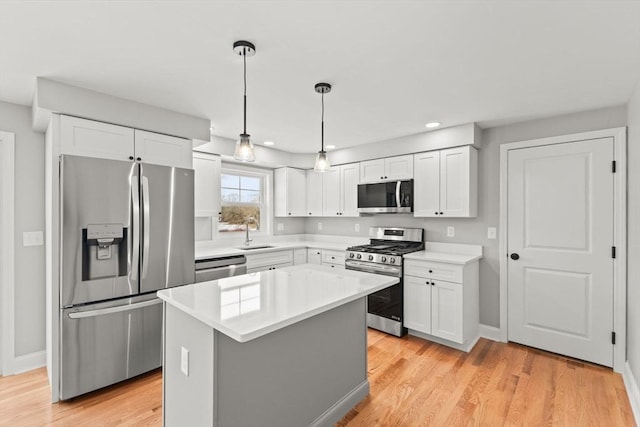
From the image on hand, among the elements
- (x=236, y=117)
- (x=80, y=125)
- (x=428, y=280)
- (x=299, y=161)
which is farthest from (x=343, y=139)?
(x=80, y=125)

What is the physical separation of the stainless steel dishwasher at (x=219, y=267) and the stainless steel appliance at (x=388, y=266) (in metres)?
1.31

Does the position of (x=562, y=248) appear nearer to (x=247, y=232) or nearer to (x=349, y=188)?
(x=349, y=188)

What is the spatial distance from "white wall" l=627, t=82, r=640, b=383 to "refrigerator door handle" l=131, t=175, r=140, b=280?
379 centimetres

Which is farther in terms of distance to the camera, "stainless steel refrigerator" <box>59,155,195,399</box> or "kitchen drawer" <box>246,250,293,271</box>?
"kitchen drawer" <box>246,250,293,271</box>

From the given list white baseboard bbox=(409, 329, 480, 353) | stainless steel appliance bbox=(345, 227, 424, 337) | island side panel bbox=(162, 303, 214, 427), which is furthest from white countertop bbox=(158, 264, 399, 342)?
white baseboard bbox=(409, 329, 480, 353)

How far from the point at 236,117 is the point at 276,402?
2.50 meters

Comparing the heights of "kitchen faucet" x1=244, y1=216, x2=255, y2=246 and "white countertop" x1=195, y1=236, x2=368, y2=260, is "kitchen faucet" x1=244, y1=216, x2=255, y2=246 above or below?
above

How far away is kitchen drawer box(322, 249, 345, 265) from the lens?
4.20 meters

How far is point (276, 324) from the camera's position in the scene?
1.34m

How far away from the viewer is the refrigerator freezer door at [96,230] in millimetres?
2307

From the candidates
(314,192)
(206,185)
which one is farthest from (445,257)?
(206,185)

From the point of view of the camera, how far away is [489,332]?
3467 millimetres

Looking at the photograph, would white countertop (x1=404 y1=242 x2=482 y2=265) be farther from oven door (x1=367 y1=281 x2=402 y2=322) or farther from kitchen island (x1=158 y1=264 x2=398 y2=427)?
kitchen island (x1=158 y1=264 x2=398 y2=427)

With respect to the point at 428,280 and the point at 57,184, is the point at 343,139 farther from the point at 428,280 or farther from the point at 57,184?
the point at 57,184
